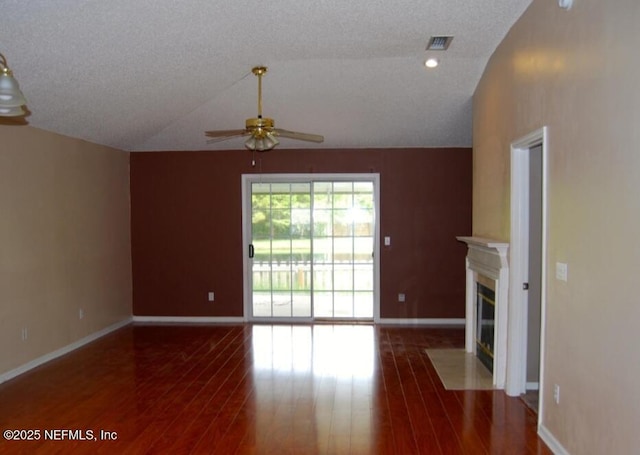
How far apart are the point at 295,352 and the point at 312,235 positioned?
204 centimetres

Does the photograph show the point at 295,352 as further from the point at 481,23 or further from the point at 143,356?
the point at 481,23

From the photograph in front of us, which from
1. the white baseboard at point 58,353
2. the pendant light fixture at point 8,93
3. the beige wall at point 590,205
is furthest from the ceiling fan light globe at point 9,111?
the white baseboard at point 58,353

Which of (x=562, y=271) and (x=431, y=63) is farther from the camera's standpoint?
(x=431, y=63)

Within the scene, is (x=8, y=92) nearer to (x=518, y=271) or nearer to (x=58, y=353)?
(x=518, y=271)

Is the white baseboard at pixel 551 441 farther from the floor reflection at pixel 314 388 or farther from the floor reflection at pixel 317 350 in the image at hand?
the floor reflection at pixel 317 350

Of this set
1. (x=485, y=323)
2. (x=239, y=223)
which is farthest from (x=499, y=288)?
(x=239, y=223)

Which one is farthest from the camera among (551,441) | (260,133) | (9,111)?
(260,133)

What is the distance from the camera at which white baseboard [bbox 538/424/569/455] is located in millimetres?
2964

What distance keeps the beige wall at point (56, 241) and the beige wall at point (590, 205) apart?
458 cm

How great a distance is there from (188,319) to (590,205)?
18.9 ft

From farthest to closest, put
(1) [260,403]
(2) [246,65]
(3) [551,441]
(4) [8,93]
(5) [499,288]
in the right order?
(2) [246,65] < (5) [499,288] < (1) [260,403] < (3) [551,441] < (4) [8,93]

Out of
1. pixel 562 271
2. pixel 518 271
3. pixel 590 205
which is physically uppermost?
pixel 590 205

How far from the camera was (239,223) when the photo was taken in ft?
22.7

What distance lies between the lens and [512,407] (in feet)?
12.4
